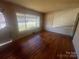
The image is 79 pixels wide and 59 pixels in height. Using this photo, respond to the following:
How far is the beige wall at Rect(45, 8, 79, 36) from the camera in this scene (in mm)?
4764

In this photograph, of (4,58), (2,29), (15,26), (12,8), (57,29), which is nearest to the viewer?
(4,58)

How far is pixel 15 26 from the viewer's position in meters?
3.54

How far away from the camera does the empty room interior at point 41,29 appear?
2.40 metres

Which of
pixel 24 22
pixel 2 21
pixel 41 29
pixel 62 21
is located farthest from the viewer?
pixel 41 29

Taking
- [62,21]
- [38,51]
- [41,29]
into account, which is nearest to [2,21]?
[38,51]

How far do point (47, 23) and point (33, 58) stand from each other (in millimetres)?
4658

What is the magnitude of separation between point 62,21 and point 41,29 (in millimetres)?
2196

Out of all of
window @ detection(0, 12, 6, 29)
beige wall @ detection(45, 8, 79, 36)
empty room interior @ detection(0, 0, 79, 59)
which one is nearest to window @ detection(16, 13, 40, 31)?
empty room interior @ detection(0, 0, 79, 59)

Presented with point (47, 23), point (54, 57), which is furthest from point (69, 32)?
point (54, 57)

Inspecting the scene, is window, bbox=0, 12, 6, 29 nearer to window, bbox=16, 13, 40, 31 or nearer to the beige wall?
window, bbox=16, 13, 40, 31

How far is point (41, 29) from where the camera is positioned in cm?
653

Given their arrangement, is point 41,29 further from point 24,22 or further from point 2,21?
point 2,21

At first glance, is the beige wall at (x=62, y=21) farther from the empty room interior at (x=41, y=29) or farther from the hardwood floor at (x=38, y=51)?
the hardwood floor at (x=38, y=51)

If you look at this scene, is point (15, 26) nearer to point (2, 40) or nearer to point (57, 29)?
point (2, 40)
